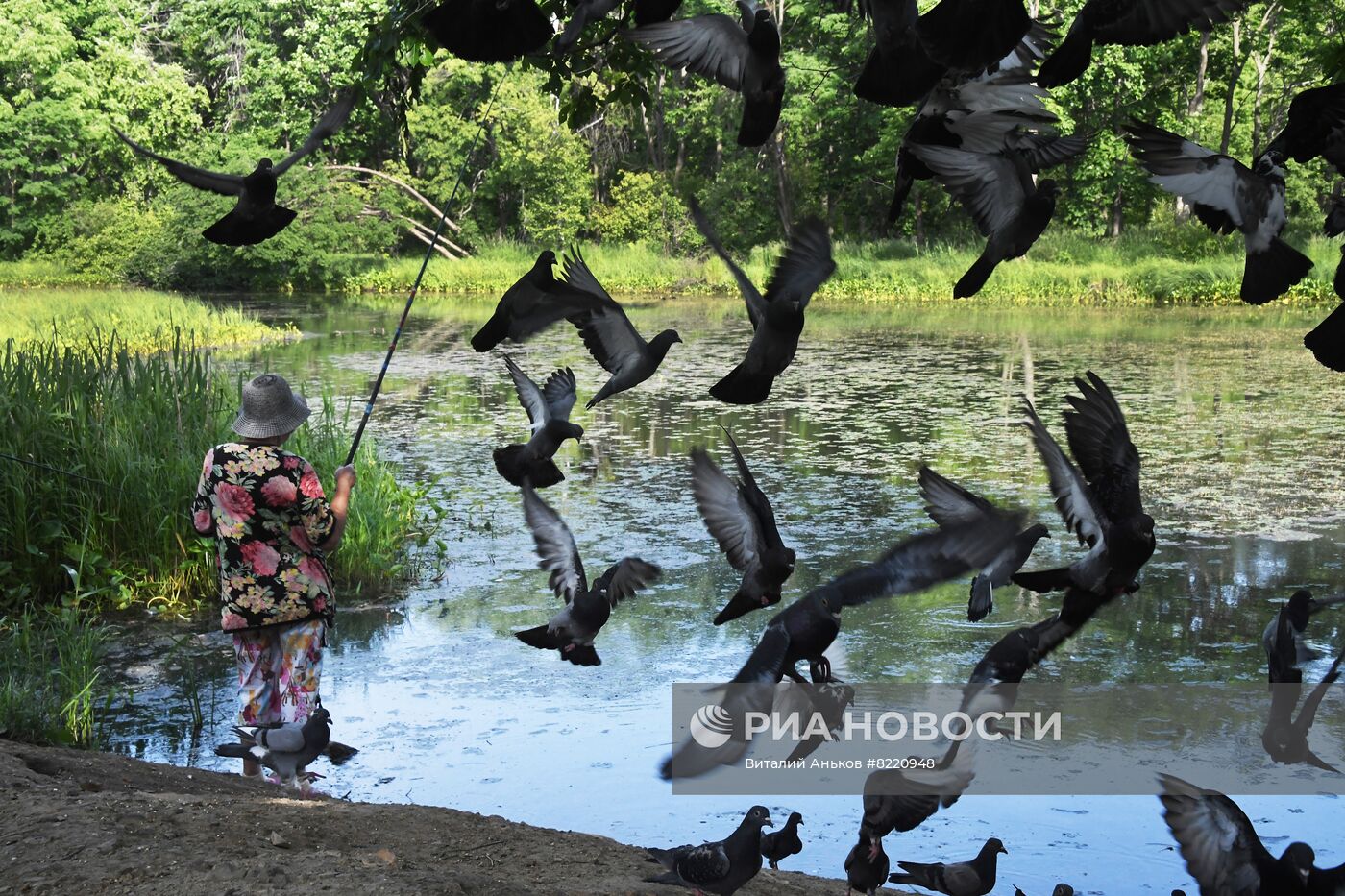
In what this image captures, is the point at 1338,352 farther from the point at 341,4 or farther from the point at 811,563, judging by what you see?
the point at 341,4

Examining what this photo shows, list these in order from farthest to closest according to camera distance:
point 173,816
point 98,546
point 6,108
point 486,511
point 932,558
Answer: point 6,108 → point 486,511 → point 98,546 → point 173,816 → point 932,558

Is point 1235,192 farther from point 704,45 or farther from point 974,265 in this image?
point 704,45

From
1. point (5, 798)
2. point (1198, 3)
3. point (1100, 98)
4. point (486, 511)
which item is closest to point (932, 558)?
point (1198, 3)

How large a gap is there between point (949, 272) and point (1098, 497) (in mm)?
27971

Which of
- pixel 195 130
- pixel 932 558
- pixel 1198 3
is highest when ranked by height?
pixel 195 130

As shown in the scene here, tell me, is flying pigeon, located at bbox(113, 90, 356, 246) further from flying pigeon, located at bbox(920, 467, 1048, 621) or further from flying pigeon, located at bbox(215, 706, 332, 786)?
flying pigeon, located at bbox(215, 706, 332, 786)

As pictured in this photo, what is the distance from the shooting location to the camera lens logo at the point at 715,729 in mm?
1933


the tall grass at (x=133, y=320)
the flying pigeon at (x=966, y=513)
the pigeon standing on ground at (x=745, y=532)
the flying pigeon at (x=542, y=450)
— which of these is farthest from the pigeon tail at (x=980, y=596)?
the tall grass at (x=133, y=320)

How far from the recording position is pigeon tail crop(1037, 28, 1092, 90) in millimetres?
1632

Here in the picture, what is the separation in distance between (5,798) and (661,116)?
121 feet

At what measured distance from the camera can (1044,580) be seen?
2.18 m

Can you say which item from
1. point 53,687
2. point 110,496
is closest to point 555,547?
point 53,687

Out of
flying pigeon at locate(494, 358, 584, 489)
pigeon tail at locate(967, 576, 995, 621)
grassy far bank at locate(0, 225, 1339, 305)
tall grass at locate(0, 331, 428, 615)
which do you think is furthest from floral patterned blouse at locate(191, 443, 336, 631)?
grassy far bank at locate(0, 225, 1339, 305)

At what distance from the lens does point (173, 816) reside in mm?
3533
